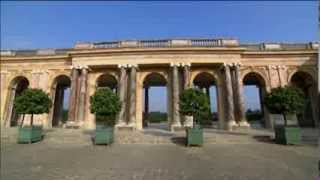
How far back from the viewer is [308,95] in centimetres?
2444

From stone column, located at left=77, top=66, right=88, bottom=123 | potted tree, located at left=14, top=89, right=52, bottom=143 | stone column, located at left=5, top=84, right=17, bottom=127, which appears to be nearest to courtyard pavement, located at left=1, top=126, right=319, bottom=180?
potted tree, located at left=14, top=89, right=52, bottom=143

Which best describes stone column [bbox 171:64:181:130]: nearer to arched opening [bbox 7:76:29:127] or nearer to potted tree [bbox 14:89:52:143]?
potted tree [bbox 14:89:52:143]

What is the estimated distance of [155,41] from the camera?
21828mm

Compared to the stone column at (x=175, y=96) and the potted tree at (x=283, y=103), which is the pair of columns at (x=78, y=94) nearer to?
the stone column at (x=175, y=96)

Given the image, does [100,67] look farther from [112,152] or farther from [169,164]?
[169,164]

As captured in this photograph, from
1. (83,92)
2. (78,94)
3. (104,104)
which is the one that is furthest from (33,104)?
(83,92)

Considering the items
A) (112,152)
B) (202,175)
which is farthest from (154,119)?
(202,175)

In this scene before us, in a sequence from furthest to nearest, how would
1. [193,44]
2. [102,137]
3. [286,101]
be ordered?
[193,44], [286,101], [102,137]

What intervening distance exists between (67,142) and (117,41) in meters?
11.3

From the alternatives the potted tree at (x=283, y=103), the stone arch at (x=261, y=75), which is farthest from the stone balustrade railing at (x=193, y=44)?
the potted tree at (x=283, y=103)

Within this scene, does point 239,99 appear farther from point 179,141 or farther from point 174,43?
point 179,141

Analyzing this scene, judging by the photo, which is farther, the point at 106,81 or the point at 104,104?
the point at 106,81

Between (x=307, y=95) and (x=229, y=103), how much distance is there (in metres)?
10.0

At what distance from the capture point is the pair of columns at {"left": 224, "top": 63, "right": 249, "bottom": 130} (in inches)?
784
